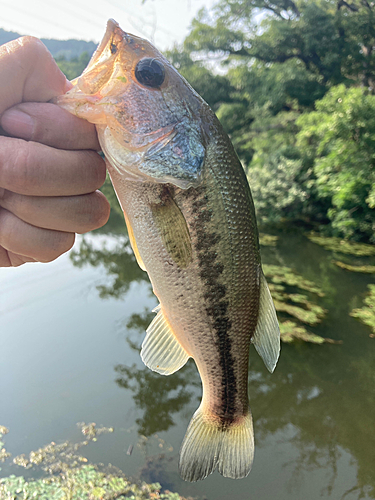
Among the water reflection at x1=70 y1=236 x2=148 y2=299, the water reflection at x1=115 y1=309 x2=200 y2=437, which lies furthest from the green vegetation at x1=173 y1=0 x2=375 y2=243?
the water reflection at x1=115 y1=309 x2=200 y2=437

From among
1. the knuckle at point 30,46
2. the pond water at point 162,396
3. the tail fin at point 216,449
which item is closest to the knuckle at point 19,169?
the knuckle at point 30,46

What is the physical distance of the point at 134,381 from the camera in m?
4.47

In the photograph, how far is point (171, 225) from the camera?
116cm

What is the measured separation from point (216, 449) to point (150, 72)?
1.52m

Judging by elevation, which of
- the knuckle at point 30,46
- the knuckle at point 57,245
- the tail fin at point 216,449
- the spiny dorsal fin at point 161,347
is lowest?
the tail fin at point 216,449

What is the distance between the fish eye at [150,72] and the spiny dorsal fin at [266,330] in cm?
84

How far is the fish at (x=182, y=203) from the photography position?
3.64 ft

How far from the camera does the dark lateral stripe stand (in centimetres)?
117

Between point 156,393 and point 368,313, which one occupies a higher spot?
point 368,313

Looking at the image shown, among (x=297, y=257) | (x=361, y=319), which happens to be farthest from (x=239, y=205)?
(x=297, y=257)

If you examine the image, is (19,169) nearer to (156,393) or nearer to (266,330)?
(266,330)

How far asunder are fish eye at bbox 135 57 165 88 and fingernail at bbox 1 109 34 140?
0.41 metres

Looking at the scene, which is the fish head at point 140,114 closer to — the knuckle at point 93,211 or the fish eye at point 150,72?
the fish eye at point 150,72

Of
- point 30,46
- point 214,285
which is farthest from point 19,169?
point 214,285
